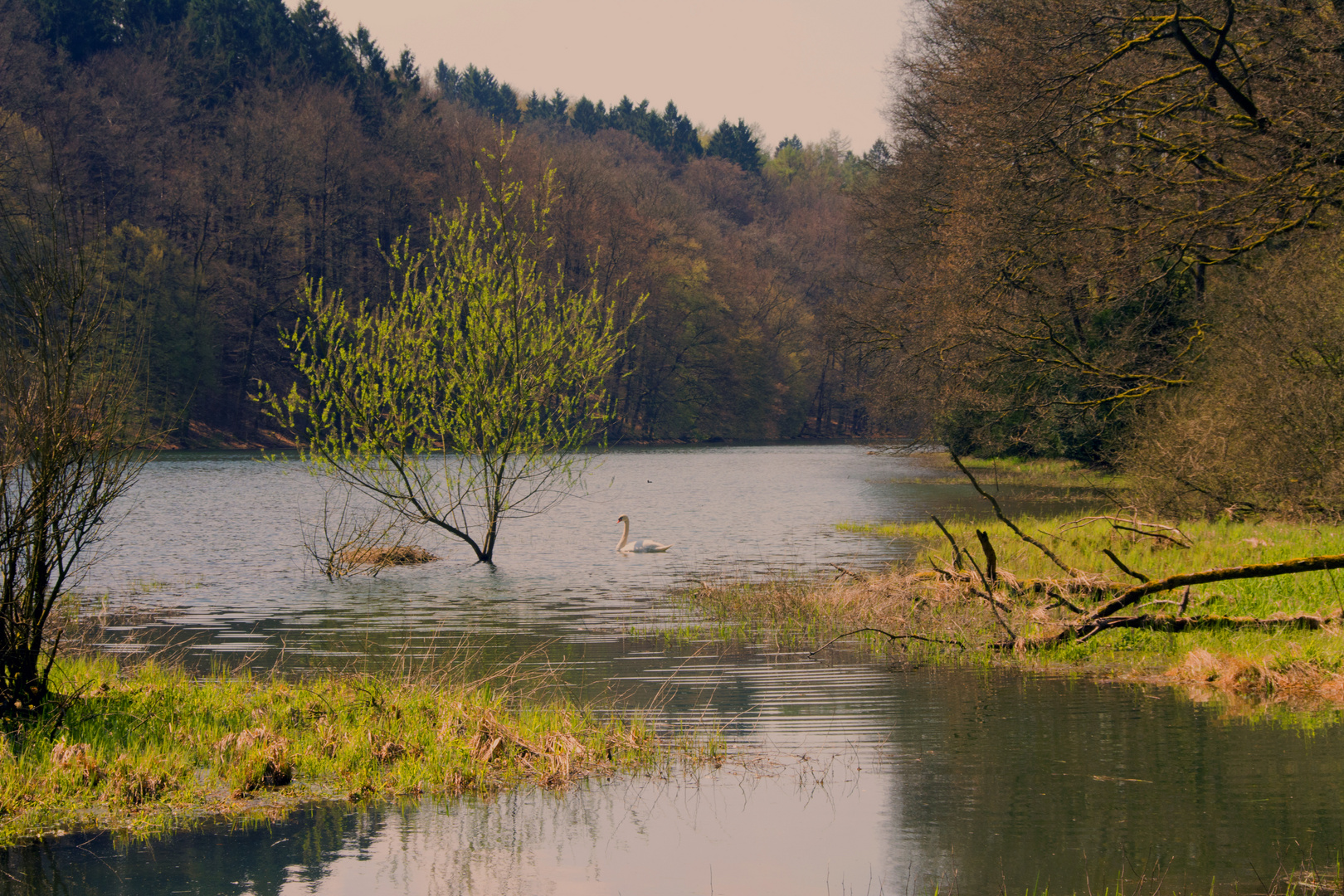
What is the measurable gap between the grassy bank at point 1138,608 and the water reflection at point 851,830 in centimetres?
186

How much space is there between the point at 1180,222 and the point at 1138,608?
729 cm

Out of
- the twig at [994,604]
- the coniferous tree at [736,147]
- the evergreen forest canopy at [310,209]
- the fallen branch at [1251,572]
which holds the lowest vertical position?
the twig at [994,604]

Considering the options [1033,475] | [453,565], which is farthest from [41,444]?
[1033,475]

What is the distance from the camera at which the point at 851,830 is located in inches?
307

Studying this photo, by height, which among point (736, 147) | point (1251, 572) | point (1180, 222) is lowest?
point (1251, 572)

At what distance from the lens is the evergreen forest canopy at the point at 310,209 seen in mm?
67125

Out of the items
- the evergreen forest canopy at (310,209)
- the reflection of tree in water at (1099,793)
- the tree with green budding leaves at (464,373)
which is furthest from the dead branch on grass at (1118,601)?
the evergreen forest canopy at (310,209)

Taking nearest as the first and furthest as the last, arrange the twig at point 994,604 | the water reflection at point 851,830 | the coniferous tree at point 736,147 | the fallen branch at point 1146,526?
the water reflection at point 851,830
the twig at point 994,604
the fallen branch at point 1146,526
the coniferous tree at point 736,147

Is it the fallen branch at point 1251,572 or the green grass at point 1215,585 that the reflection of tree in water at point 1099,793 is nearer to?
the fallen branch at point 1251,572

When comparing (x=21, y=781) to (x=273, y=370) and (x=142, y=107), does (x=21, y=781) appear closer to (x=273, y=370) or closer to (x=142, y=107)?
(x=273, y=370)

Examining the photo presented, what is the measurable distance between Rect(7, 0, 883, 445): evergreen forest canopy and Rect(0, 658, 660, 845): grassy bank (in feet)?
120

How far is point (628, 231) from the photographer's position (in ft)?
302

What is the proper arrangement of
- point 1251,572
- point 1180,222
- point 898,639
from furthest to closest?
point 1180,222 < point 898,639 < point 1251,572

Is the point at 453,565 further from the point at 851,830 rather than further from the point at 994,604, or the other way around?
the point at 851,830
